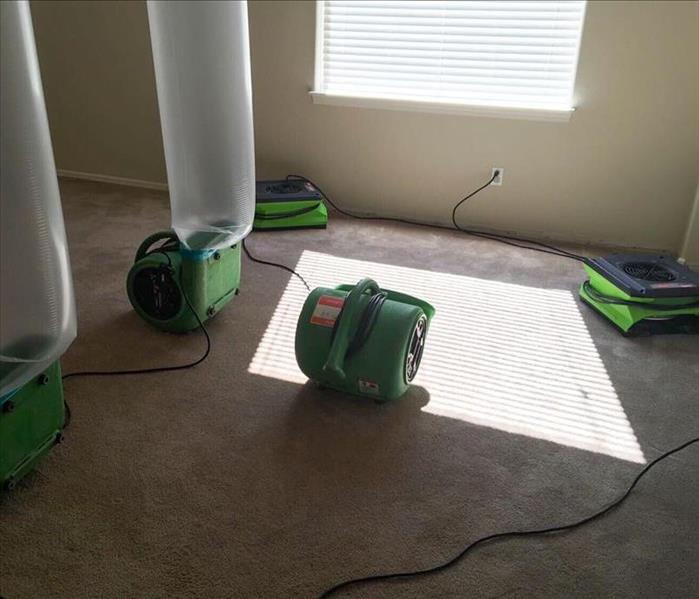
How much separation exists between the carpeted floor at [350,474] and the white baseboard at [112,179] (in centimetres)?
165

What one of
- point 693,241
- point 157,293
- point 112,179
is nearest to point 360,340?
point 157,293

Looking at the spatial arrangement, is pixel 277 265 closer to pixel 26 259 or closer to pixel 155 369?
pixel 155 369

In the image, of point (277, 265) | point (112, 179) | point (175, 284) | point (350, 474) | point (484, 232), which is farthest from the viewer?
point (112, 179)

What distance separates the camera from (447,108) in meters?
3.37

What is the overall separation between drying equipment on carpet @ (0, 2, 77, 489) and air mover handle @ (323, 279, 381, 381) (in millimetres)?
664

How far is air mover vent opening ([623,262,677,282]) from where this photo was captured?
258cm

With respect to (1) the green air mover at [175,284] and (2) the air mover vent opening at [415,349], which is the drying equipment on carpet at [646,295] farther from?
(1) the green air mover at [175,284]

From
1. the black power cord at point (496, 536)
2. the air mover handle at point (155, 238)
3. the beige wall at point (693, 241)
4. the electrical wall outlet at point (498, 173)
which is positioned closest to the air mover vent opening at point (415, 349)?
the black power cord at point (496, 536)

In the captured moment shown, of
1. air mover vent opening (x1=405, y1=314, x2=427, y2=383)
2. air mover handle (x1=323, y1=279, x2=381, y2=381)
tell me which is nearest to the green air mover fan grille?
air mover handle (x1=323, y1=279, x2=381, y2=381)

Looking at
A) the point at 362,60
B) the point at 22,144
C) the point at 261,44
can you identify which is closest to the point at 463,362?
the point at 22,144

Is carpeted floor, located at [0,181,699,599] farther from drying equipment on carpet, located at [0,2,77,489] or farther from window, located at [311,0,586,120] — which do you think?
window, located at [311,0,586,120]

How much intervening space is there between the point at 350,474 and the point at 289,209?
195 centimetres

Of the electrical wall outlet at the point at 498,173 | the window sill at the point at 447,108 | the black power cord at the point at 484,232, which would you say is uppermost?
the window sill at the point at 447,108

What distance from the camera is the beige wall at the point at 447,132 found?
3.05 metres
